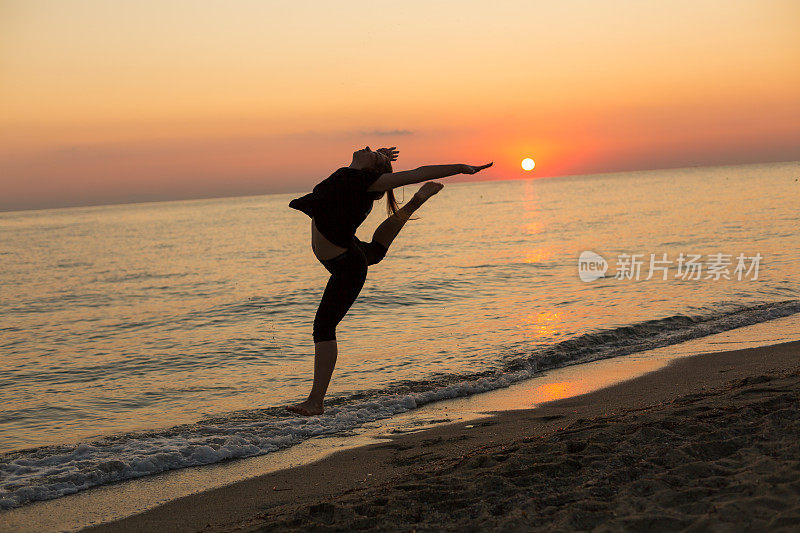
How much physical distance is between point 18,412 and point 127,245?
2001 inches

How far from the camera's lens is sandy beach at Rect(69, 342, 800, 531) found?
4078 mm

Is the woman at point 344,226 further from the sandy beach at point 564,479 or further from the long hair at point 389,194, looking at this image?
the sandy beach at point 564,479

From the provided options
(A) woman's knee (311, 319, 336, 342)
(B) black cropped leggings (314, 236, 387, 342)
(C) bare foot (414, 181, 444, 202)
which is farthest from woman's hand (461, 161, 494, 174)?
(A) woman's knee (311, 319, 336, 342)

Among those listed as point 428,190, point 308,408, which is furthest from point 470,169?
point 308,408

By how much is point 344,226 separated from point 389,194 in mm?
592

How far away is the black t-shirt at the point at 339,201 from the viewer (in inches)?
212

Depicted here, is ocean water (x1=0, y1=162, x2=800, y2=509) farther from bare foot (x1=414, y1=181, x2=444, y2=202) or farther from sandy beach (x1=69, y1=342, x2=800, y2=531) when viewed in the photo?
bare foot (x1=414, y1=181, x2=444, y2=202)

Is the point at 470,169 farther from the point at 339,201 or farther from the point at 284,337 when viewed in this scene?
the point at 284,337

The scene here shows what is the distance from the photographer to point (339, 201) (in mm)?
5418

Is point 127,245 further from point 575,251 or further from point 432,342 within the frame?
point 432,342

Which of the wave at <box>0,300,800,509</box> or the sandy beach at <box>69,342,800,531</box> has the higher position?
the sandy beach at <box>69,342,800,531</box>

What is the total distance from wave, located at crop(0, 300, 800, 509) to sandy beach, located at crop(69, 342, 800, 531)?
47.0 inches

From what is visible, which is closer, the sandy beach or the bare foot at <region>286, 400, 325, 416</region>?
the sandy beach

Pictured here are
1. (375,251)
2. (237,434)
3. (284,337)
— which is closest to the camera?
(375,251)
